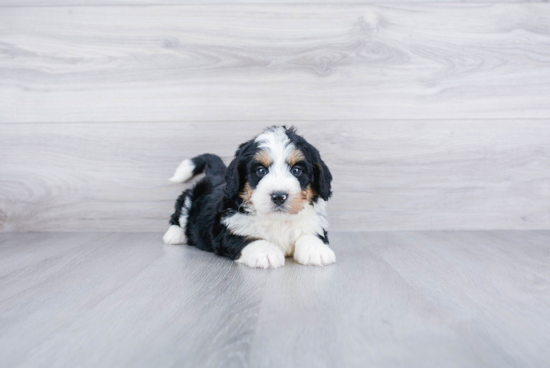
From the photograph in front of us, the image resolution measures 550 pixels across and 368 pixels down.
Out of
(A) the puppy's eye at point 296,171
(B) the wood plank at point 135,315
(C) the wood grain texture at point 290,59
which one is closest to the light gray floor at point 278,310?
(B) the wood plank at point 135,315

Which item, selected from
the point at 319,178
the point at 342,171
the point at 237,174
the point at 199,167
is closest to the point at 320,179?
the point at 319,178

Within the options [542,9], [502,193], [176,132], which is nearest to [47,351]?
[176,132]

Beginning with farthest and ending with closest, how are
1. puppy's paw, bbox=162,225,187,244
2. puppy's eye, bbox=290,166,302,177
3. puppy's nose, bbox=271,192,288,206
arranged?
puppy's paw, bbox=162,225,187,244, puppy's eye, bbox=290,166,302,177, puppy's nose, bbox=271,192,288,206

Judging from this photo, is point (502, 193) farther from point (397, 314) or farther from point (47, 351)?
point (47, 351)

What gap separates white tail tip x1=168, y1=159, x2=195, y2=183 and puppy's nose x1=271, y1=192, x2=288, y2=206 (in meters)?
0.80

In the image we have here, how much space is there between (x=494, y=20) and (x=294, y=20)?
1.07 m

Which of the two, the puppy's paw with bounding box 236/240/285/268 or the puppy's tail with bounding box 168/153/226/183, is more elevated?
the puppy's tail with bounding box 168/153/226/183

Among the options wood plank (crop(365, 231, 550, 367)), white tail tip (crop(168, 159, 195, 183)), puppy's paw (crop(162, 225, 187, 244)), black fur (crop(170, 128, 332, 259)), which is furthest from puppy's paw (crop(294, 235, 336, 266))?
white tail tip (crop(168, 159, 195, 183))

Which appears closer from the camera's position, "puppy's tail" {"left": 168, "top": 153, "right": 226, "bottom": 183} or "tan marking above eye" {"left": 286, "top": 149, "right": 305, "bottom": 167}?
"tan marking above eye" {"left": 286, "top": 149, "right": 305, "bottom": 167}

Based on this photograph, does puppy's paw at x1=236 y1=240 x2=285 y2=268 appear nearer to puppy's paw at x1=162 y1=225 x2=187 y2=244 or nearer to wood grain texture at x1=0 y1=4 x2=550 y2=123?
puppy's paw at x1=162 y1=225 x2=187 y2=244

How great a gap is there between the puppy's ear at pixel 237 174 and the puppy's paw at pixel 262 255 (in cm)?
23

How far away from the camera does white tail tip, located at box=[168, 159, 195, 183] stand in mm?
A: 2264

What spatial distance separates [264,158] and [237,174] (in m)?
0.14

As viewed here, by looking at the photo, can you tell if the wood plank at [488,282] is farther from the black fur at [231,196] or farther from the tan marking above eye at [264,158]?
the tan marking above eye at [264,158]
